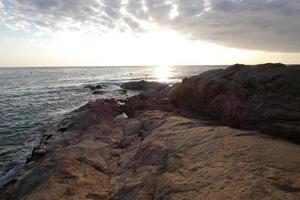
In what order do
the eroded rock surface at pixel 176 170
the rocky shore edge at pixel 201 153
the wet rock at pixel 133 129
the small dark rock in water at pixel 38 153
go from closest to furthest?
the eroded rock surface at pixel 176 170 → the rocky shore edge at pixel 201 153 → the small dark rock in water at pixel 38 153 → the wet rock at pixel 133 129

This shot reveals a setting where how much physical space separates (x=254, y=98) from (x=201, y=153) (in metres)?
5.31

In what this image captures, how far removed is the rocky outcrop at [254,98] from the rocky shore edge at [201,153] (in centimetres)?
4

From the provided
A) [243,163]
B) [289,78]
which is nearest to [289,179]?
[243,163]

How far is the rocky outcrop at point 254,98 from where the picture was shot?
10016 mm

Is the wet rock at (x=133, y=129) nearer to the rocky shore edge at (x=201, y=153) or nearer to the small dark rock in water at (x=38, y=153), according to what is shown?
the rocky shore edge at (x=201, y=153)

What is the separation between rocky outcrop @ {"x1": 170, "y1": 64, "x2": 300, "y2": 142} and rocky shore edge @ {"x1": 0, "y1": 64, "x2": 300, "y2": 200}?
0.12 ft

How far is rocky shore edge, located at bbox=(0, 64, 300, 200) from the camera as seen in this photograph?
6133 mm

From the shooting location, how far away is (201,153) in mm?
7949

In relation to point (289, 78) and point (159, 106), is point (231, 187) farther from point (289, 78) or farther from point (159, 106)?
point (159, 106)

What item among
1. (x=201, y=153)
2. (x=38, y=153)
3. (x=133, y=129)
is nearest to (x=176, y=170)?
(x=201, y=153)

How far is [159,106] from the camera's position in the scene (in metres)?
19.1

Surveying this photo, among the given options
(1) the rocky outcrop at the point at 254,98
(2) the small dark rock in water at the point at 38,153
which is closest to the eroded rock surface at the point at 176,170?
(2) the small dark rock in water at the point at 38,153

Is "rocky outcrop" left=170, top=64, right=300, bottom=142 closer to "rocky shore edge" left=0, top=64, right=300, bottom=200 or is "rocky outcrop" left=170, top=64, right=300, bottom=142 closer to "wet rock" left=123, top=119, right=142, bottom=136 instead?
"rocky shore edge" left=0, top=64, right=300, bottom=200

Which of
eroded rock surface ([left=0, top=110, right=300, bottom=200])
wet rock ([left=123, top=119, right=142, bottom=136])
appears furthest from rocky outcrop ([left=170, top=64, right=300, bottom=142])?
wet rock ([left=123, top=119, right=142, bottom=136])
